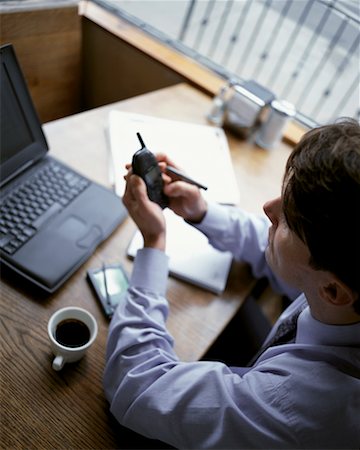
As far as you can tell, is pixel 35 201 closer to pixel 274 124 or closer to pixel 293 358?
pixel 293 358

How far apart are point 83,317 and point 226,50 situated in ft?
5.41

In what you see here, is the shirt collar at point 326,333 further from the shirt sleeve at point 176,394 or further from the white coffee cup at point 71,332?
the white coffee cup at point 71,332

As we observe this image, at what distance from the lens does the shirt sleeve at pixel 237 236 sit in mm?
867

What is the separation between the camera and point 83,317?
0.63 metres

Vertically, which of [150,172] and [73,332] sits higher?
[150,172]

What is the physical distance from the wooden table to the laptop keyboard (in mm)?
76

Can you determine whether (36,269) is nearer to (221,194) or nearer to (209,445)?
(209,445)

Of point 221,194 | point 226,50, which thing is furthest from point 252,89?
point 226,50

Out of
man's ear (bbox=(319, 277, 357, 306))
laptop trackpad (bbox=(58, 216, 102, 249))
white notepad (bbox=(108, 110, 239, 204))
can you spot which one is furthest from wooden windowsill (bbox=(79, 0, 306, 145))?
man's ear (bbox=(319, 277, 357, 306))

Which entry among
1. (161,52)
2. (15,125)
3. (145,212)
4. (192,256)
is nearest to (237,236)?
(192,256)

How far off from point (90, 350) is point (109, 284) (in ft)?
0.43

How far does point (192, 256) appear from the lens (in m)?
0.86

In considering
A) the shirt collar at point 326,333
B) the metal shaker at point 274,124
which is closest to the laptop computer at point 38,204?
the shirt collar at point 326,333

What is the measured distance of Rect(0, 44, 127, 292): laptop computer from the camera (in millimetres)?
699
